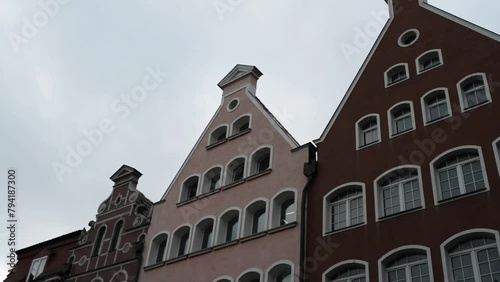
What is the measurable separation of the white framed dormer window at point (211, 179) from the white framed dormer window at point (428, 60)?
400 inches

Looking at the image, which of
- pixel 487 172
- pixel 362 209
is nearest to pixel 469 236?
pixel 487 172

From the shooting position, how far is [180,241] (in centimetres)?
2750

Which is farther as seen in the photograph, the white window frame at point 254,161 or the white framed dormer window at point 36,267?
the white framed dormer window at point 36,267

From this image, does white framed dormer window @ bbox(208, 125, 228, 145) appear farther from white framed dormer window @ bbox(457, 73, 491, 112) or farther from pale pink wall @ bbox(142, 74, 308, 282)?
white framed dormer window @ bbox(457, 73, 491, 112)

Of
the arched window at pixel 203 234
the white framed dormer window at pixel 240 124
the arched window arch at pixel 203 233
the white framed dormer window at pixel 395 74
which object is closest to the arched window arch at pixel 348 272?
the arched window arch at pixel 203 233

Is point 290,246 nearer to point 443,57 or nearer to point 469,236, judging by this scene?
point 469,236

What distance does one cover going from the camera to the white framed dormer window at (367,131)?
22.9 meters

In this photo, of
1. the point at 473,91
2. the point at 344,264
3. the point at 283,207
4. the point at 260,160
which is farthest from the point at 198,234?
the point at 473,91

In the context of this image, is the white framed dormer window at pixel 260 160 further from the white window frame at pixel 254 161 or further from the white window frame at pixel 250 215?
the white window frame at pixel 250 215

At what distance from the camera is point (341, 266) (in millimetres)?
20047

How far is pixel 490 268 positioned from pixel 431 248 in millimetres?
1841

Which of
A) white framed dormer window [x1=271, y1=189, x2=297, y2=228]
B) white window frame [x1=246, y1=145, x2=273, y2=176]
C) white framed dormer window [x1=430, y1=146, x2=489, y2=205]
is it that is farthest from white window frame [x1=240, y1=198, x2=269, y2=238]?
white framed dormer window [x1=430, y1=146, x2=489, y2=205]

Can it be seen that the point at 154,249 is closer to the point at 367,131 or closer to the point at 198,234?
the point at 198,234

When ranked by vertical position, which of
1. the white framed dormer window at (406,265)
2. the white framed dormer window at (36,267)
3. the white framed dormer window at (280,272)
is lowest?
the white framed dormer window at (406,265)
